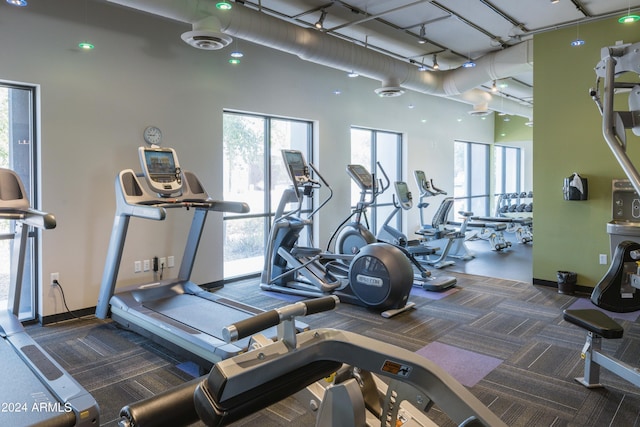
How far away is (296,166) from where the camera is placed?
5.67 metres

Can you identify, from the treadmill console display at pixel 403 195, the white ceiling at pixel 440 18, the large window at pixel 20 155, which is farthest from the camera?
the treadmill console display at pixel 403 195

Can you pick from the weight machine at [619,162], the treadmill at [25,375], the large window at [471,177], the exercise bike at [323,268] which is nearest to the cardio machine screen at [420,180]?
the exercise bike at [323,268]

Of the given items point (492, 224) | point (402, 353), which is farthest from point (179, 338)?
point (492, 224)

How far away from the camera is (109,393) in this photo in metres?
3.05

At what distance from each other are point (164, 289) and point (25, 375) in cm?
188

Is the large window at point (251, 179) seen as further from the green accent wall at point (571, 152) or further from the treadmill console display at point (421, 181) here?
the green accent wall at point (571, 152)

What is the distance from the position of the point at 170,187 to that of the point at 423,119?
6.72 meters

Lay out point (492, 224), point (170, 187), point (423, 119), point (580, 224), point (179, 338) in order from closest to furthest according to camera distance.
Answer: point (179, 338) → point (170, 187) → point (580, 224) → point (492, 224) → point (423, 119)

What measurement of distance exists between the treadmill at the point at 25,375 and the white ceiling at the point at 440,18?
314 cm

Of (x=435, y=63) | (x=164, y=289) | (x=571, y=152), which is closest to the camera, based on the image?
(x=164, y=289)

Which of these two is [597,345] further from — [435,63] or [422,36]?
[435,63]

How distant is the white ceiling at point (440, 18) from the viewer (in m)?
5.32

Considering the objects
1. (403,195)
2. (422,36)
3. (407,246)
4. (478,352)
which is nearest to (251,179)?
(403,195)

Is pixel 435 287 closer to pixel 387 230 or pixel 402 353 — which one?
pixel 387 230
